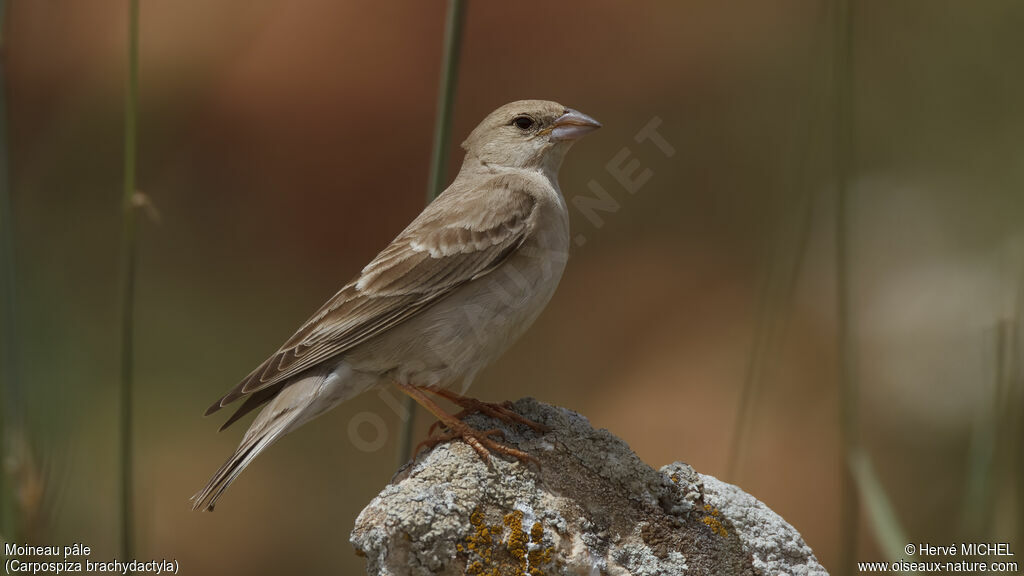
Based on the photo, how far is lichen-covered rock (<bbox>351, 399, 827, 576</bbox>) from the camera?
297 cm

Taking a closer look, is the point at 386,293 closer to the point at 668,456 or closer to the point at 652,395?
the point at 668,456

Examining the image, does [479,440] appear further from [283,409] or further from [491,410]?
[283,409]

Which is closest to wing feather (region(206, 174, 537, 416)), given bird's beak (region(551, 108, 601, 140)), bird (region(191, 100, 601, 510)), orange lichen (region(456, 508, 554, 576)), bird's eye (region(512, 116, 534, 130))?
bird (region(191, 100, 601, 510))

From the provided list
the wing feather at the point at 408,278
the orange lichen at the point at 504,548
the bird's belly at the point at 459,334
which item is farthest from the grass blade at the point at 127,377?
the orange lichen at the point at 504,548

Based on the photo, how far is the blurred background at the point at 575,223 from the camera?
6.95 metres

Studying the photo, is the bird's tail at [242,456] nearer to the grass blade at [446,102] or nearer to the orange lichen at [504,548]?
the grass blade at [446,102]

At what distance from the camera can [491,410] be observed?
3.61 m

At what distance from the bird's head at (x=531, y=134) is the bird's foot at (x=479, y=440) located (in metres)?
1.54

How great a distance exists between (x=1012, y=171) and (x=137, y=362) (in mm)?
7129

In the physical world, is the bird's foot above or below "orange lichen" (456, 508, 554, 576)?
above

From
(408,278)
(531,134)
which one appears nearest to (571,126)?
(531,134)

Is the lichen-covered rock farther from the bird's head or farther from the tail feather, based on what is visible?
the bird's head

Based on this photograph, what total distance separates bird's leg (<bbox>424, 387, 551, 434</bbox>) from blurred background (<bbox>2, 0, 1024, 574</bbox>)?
142 cm

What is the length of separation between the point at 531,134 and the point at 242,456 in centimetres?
203
